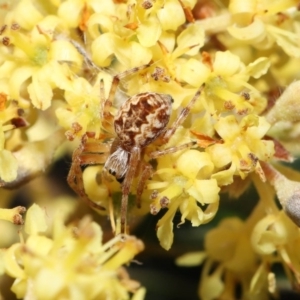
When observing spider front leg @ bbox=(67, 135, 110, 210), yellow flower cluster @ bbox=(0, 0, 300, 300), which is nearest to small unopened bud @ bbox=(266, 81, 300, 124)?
yellow flower cluster @ bbox=(0, 0, 300, 300)

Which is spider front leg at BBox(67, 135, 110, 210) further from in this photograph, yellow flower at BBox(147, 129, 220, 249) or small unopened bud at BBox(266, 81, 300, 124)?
small unopened bud at BBox(266, 81, 300, 124)

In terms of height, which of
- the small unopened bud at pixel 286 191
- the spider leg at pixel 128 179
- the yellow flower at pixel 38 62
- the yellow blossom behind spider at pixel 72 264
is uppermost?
the yellow flower at pixel 38 62

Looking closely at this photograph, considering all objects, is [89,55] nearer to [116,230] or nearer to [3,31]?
[3,31]

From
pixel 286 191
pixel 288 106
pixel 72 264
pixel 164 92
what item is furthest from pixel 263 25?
pixel 72 264

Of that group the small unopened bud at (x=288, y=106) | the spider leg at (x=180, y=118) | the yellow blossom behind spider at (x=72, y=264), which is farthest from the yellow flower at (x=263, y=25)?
the yellow blossom behind spider at (x=72, y=264)

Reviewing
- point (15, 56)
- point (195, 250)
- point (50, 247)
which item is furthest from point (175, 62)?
point (195, 250)

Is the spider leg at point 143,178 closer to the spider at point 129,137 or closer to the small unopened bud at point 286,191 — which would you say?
the spider at point 129,137

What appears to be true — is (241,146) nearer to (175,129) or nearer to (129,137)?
(175,129)
